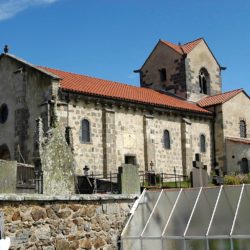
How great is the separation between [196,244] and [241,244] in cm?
107

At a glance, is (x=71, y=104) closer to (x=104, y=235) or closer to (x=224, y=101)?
(x=224, y=101)

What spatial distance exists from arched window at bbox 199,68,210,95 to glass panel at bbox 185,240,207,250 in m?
31.8

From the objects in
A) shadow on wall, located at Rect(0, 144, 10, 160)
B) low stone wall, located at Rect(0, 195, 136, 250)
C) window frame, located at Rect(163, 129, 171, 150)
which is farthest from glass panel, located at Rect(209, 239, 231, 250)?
window frame, located at Rect(163, 129, 171, 150)

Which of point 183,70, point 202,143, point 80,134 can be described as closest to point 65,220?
point 80,134

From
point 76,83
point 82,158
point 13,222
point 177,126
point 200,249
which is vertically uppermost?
point 76,83

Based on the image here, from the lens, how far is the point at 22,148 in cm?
2850

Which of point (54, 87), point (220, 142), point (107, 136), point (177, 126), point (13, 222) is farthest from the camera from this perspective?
point (220, 142)

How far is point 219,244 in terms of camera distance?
10.6 meters

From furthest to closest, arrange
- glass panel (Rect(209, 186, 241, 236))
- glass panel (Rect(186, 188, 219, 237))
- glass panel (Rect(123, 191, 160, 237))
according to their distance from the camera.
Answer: glass panel (Rect(123, 191, 160, 237)) < glass panel (Rect(186, 188, 219, 237)) < glass panel (Rect(209, 186, 241, 236))

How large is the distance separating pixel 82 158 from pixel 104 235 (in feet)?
54.1

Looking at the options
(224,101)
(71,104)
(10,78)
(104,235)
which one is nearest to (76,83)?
(71,104)

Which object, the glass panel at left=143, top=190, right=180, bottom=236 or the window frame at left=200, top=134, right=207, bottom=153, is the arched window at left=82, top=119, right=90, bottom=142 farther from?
the glass panel at left=143, top=190, right=180, bottom=236

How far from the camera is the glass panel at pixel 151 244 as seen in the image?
11305mm

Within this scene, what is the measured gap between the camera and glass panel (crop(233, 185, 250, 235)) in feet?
34.2
